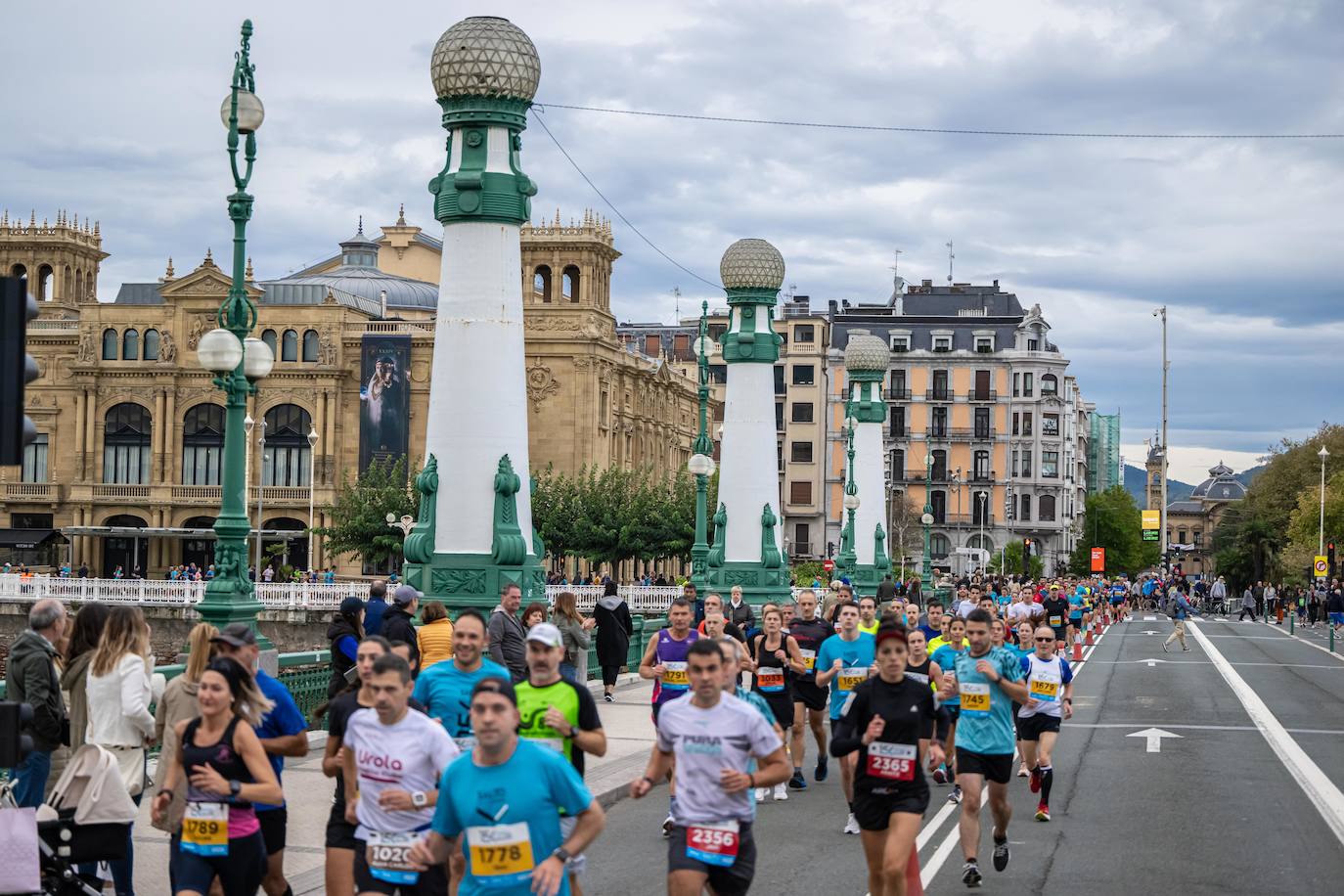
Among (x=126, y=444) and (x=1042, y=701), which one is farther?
(x=126, y=444)

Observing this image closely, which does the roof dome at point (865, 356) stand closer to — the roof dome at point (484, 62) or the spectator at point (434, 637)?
the roof dome at point (484, 62)

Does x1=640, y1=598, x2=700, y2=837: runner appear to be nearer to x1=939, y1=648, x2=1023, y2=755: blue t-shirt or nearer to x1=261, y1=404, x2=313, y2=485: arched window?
x1=939, y1=648, x2=1023, y2=755: blue t-shirt

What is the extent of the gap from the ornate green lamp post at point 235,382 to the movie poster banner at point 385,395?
69.5m

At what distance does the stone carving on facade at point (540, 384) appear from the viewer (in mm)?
87625

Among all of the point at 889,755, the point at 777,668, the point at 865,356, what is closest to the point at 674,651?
the point at 777,668

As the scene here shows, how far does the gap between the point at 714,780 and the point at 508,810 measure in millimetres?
1818

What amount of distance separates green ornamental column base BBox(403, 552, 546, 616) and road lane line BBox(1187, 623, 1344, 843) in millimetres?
8783

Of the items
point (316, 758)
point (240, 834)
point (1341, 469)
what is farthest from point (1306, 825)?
point (1341, 469)

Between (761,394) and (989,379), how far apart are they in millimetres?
84766

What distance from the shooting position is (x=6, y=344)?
7.24 metres

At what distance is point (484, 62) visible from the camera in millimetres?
21922

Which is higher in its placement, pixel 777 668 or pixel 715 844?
pixel 777 668

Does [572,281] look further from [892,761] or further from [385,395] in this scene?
[892,761]

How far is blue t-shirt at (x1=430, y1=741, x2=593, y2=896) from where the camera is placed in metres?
7.36
